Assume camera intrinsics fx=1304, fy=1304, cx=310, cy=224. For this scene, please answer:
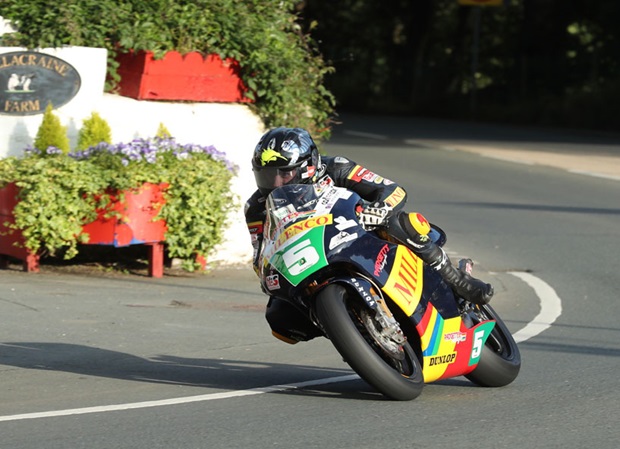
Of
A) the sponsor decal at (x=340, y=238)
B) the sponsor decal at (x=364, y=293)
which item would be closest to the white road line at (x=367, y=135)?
the sponsor decal at (x=340, y=238)

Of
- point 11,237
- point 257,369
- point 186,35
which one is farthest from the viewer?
point 186,35

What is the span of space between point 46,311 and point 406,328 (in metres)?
3.92

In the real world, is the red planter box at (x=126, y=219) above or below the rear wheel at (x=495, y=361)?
below

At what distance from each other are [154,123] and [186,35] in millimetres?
967

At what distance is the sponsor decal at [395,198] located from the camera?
6891 mm

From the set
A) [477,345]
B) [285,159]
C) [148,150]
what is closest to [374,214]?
[285,159]

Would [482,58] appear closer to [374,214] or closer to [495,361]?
[495,361]

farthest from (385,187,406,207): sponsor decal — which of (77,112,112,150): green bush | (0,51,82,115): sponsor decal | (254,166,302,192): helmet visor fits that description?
(0,51,82,115): sponsor decal

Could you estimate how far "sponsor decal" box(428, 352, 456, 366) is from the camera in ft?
22.5

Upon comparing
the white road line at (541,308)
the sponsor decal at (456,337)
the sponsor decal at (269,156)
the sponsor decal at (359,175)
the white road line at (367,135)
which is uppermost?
the sponsor decal at (269,156)

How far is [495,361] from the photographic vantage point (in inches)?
286

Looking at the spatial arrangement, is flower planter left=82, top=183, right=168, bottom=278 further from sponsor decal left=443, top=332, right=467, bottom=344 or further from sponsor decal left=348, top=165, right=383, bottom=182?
sponsor decal left=443, top=332, right=467, bottom=344

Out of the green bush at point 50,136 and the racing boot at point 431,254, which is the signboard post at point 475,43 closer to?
the green bush at point 50,136

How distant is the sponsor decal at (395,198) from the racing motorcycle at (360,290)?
16 cm
